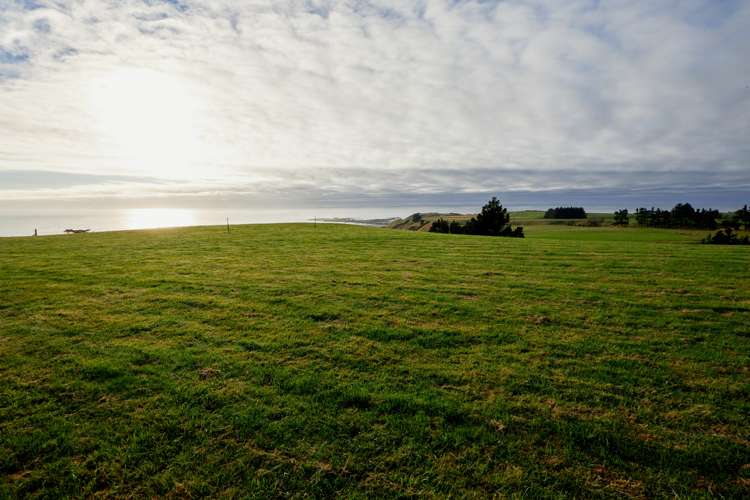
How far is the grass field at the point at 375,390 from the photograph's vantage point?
4.18 metres

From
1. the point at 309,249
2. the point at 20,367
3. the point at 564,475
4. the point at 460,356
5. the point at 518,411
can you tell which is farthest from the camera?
the point at 309,249

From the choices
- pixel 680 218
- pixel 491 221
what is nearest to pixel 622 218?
pixel 680 218

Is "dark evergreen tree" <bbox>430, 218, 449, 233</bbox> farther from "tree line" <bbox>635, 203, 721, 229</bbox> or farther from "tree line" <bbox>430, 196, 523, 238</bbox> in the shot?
"tree line" <bbox>635, 203, 721, 229</bbox>

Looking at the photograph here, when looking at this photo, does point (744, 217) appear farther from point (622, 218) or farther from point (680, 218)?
point (622, 218)

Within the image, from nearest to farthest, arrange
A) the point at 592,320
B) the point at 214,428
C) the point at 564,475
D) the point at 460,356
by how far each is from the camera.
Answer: the point at 564,475 < the point at 214,428 < the point at 460,356 < the point at 592,320

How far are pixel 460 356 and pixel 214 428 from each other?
4.89m

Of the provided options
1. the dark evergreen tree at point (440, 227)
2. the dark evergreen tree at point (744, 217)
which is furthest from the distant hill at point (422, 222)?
the dark evergreen tree at point (744, 217)

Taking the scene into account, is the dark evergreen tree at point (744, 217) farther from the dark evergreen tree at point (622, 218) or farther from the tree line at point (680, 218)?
the dark evergreen tree at point (622, 218)

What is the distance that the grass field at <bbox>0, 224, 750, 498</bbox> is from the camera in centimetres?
418

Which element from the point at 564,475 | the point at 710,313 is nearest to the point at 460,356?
the point at 564,475

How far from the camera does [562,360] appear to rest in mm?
6922

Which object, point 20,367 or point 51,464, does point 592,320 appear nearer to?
point 51,464

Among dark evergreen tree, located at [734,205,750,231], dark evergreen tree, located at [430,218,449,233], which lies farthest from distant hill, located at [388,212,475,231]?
dark evergreen tree, located at [734,205,750,231]

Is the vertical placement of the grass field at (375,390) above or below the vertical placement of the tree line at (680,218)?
below
